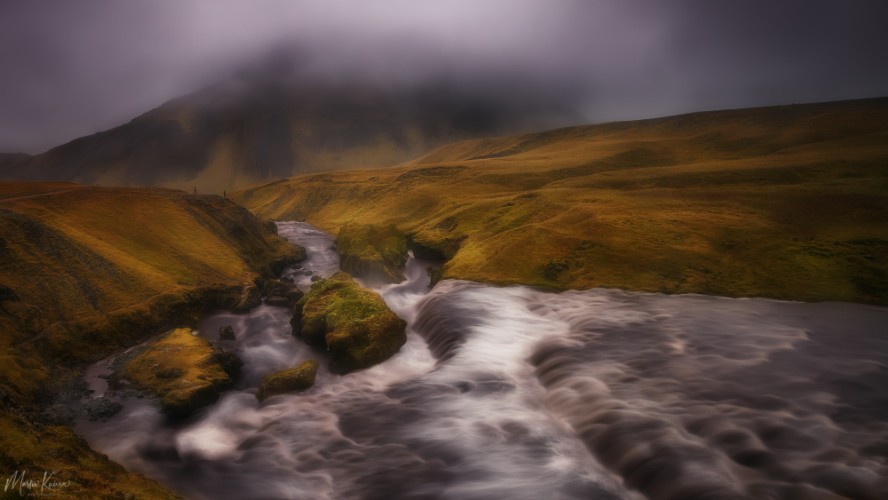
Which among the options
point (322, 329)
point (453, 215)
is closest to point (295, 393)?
point (322, 329)

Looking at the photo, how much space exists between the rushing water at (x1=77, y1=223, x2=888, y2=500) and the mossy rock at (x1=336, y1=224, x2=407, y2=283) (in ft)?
50.0

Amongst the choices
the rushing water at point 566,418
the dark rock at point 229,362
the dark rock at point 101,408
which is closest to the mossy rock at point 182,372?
the dark rock at point 229,362

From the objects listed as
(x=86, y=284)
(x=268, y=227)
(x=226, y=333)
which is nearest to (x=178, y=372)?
(x=226, y=333)

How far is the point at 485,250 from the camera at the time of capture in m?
42.8

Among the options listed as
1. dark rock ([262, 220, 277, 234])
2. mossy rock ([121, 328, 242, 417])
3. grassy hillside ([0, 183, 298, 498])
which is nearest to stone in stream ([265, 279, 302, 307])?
grassy hillside ([0, 183, 298, 498])

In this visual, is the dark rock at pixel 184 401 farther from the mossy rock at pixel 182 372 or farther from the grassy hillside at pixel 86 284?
the grassy hillside at pixel 86 284

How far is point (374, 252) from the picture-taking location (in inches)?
1815

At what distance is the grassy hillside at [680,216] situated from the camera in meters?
33.0

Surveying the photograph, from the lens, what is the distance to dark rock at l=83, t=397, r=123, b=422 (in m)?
18.2

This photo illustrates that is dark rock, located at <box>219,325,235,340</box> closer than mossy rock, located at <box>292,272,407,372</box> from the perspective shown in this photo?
No

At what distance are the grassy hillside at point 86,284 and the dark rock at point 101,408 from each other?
150 cm

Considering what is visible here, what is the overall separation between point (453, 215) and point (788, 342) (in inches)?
1532

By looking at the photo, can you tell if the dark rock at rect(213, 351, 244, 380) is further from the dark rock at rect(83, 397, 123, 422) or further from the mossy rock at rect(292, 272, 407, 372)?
the mossy rock at rect(292, 272, 407, 372)

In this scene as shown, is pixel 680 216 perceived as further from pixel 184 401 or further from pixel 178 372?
pixel 184 401
